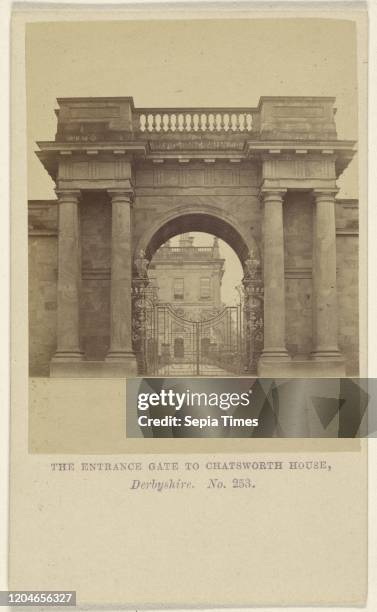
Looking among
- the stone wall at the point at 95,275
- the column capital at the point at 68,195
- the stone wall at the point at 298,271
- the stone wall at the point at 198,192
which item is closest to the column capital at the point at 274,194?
the stone wall at the point at 298,271

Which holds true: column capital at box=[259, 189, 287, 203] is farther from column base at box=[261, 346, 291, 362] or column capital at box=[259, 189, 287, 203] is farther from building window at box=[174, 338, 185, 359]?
building window at box=[174, 338, 185, 359]

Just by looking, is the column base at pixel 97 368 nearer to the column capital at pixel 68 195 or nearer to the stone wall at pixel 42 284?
the stone wall at pixel 42 284

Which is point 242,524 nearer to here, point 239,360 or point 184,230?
point 239,360

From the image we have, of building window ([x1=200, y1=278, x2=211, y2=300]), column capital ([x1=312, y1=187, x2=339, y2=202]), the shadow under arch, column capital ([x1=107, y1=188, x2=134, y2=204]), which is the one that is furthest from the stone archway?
building window ([x1=200, y1=278, x2=211, y2=300])

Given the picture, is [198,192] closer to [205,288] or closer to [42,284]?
[42,284]

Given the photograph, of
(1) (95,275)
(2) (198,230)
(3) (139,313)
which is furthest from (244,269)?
(1) (95,275)

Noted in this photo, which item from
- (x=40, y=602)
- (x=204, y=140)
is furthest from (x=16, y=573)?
(x=204, y=140)
